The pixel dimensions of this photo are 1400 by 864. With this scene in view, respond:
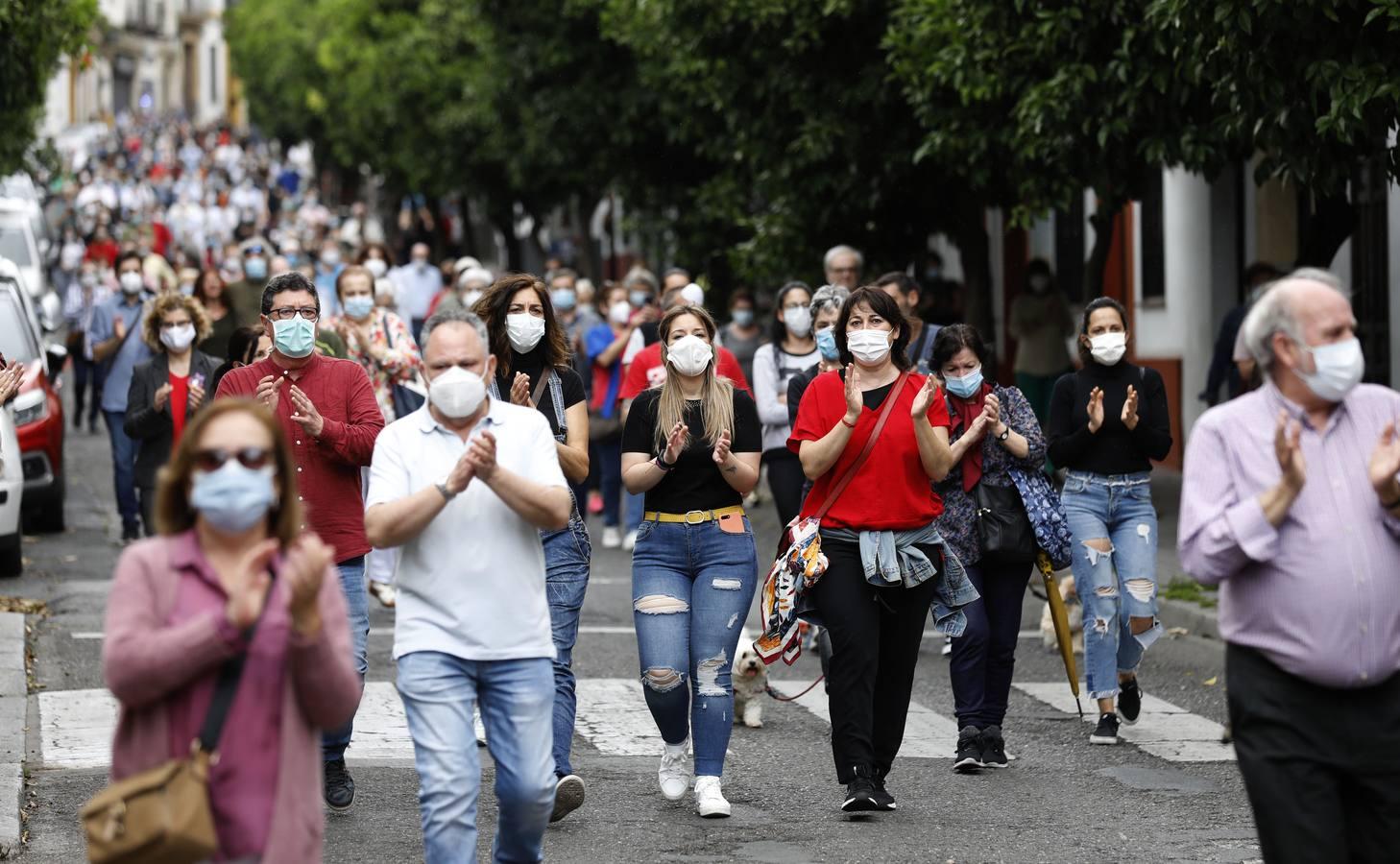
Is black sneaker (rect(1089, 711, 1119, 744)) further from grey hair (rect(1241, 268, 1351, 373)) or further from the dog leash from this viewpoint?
grey hair (rect(1241, 268, 1351, 373))

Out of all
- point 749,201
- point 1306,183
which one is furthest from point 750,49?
point 1306,183

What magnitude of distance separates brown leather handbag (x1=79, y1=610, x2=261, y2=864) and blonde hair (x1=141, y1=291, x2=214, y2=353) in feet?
28.0

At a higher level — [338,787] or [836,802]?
[338,787]

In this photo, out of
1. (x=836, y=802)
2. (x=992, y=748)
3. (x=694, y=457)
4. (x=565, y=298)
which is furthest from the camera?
(x=565, y=298)

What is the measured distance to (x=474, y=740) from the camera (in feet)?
18.5

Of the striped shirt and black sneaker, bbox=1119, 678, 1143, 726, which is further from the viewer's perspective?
black sneaker, bbox=1119, 678, 1143, 726

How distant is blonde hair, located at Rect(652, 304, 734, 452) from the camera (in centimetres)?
752

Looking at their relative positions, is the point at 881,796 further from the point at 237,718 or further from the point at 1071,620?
the point at 237,718

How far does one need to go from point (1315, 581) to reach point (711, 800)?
10.3ft

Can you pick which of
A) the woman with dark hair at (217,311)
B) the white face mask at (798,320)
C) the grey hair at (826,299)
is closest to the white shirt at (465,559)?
the grey hair at (826,299)

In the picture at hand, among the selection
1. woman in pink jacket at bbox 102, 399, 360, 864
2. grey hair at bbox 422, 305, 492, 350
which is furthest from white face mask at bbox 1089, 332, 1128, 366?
woman in pink jacket at bbox 102, 399, 360, 864

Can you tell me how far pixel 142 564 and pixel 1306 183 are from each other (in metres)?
8.82

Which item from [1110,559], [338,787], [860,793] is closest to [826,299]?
[1110,559]

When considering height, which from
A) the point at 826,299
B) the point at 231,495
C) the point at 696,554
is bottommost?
the point at 696,554
